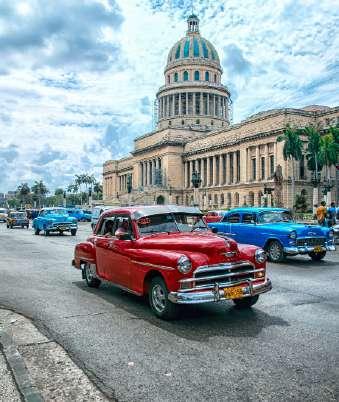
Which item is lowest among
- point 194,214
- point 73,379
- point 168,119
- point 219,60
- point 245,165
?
point 73,379

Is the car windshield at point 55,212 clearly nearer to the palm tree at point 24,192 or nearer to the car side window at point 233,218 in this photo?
the car side window at point 233,218

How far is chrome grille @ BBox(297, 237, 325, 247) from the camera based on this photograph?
1317cm

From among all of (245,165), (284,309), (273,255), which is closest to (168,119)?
(245,165)

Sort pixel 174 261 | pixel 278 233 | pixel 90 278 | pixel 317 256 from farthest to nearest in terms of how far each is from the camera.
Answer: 1. pixel 317 256
2. pixel 278 233
3. pixel 90 278
4. pixel 174 261

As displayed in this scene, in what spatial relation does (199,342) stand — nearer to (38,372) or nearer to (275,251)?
(38,372)

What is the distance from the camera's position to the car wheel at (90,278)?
9.31 metres

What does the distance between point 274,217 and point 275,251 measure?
51.1 inches

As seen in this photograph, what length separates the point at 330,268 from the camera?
12469 mm

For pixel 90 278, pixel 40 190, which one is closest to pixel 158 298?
pixel 90 278

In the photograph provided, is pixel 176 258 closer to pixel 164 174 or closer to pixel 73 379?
pixel 73 379

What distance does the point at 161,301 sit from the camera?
268 inches

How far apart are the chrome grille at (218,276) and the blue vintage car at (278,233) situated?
658cm

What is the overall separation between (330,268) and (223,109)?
90932 mm

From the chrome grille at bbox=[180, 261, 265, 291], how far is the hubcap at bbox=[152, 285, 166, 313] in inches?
21.9
